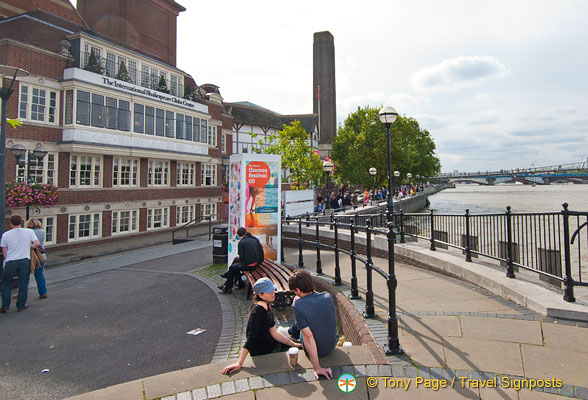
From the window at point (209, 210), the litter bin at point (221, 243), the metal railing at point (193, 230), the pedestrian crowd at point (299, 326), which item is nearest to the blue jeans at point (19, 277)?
the litter bin at point (221, 243)

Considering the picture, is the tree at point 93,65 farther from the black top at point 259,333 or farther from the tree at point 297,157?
the black top at point 259,333

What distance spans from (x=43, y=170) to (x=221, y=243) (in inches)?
489

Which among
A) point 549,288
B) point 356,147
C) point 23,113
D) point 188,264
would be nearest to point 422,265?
point 549,288

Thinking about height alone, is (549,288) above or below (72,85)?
below

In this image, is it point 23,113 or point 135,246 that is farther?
point 135,246

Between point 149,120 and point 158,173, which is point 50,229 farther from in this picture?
point 149,120

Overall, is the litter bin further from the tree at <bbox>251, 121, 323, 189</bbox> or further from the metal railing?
the tree at <bbox>251, 121, 323, 189</bbox>

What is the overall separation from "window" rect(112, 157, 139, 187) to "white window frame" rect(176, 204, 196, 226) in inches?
171

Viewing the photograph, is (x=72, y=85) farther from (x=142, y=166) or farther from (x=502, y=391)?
(x=502, y=391)

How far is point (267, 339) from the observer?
161 inches

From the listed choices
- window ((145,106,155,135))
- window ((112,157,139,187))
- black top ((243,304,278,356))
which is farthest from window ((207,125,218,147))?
black top ((243,304,278,356))

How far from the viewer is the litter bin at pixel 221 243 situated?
1226 cm

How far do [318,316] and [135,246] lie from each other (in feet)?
57.9

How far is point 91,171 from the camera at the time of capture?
20922mm
